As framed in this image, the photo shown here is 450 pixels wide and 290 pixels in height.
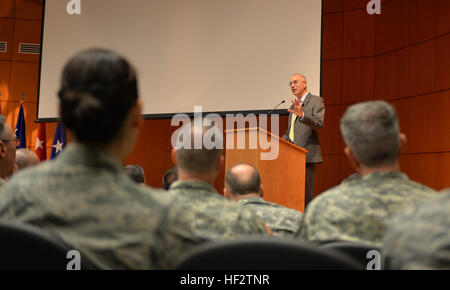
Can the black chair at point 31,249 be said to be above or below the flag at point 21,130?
below

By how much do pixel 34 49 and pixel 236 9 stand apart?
13.9 feet

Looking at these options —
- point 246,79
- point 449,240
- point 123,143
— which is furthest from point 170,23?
point 449,240

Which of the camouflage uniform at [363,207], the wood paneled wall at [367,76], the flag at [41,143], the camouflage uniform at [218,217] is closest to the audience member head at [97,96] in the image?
the camouflage uniform at [218,217]

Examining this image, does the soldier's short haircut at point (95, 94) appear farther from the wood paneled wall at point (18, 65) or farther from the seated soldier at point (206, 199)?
the wood paneled wall at point (18, 65)

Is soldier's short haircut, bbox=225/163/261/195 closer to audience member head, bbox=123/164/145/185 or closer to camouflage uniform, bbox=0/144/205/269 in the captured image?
audience member head, bbox=123/164/145/185

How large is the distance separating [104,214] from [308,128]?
428 cm

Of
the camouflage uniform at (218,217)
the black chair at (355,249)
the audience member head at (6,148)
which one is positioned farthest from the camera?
the audience member head at (6,148)

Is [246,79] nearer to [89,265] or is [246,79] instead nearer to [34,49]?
[34,49]

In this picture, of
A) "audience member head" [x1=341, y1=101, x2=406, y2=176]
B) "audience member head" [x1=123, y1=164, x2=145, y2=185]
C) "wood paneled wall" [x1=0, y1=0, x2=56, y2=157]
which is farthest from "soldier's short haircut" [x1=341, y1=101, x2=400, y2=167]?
"wood paneled wall" [x1=0, y1=0, x2=56, y2=157]

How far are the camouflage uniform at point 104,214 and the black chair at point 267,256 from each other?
0.51 feet

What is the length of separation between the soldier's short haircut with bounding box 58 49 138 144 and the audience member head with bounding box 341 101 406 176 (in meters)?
0.97

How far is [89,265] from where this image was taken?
1018 millimetres

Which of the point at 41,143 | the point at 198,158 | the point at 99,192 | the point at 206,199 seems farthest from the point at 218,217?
the point at 41,143

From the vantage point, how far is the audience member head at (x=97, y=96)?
111 centimetres
